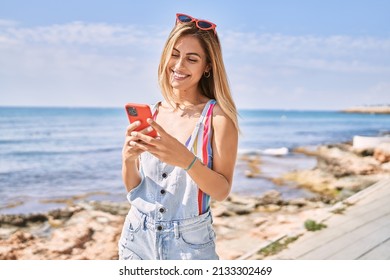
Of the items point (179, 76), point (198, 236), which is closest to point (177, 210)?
point (198, 236)

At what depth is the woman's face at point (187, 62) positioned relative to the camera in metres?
1.13

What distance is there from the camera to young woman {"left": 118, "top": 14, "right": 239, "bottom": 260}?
3.55 feet

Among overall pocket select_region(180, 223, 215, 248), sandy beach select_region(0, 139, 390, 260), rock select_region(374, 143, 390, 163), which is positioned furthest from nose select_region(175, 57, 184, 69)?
rock select_region(374, 143, 390, 163)

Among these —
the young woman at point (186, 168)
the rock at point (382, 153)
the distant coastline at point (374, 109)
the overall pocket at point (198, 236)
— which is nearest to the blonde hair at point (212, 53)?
the young woman at point (186, 168)

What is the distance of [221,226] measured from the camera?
3818mm

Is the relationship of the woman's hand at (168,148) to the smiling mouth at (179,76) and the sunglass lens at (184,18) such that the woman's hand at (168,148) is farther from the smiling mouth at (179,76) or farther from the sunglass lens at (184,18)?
the sunglass lens at (184,18)

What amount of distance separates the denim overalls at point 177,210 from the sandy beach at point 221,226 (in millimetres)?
1381

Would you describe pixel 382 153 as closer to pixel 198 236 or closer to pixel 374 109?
pixel 198 236

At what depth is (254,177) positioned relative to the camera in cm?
640

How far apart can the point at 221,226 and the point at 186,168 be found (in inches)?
112

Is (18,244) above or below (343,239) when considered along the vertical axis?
below

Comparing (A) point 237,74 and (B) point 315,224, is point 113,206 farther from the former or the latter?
(A) point 237,74
